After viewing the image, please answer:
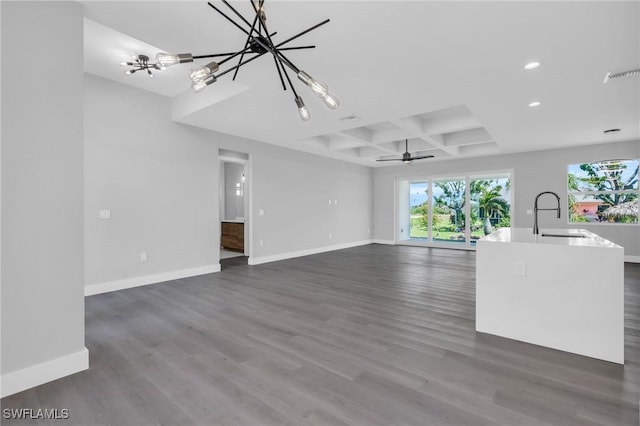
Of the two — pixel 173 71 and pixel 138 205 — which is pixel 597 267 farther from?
pixel 138 205

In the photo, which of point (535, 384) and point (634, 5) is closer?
point (535, 384)

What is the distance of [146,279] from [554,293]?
529 centimetres

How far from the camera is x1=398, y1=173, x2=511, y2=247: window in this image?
8.15 m

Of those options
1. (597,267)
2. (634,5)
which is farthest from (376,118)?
(597,267)

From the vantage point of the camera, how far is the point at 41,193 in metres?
1.99

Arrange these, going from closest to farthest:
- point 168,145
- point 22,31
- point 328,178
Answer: point 22,31 → point 168,145 → point 328,178

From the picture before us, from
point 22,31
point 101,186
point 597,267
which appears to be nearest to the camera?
point 22,31

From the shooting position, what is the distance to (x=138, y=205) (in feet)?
14.9

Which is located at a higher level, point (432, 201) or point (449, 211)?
point (432, 201)

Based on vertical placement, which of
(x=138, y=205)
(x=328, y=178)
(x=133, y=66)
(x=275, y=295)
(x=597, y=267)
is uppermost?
(x=133, y=66)

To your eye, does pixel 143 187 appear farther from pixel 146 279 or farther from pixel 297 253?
pixel 297 253

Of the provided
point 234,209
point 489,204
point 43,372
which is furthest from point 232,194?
point 489,204

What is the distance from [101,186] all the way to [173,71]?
1.95 metres

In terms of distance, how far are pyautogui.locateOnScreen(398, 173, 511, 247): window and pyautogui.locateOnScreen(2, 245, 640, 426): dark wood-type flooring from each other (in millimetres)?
4647
